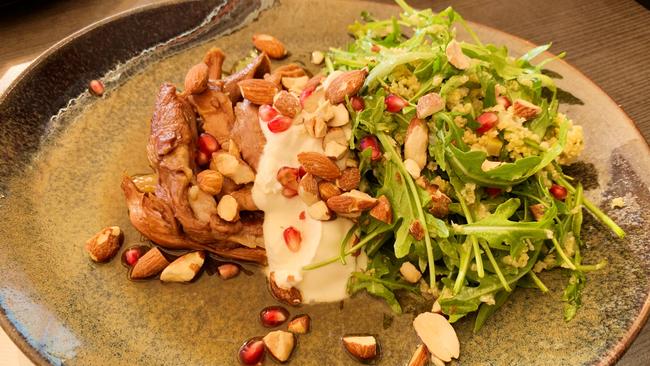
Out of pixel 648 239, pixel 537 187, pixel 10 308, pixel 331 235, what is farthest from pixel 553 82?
pixel 10 308

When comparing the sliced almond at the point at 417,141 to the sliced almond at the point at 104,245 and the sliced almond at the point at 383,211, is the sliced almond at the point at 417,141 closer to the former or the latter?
the sliced almond at the point at 383,211

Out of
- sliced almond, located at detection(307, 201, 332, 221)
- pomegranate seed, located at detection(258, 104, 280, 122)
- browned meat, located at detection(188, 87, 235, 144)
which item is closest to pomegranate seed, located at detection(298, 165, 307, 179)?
sliced almond, located at detection(307, 201, 332, 221)

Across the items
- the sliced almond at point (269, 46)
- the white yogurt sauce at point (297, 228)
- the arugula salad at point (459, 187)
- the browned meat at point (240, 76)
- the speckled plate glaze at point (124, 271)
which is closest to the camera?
the speckled plate glaze at point (124, 271)

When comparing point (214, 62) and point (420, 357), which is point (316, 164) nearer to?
point (420, 357)

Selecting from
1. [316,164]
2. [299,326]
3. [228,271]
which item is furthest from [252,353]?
[316,164]

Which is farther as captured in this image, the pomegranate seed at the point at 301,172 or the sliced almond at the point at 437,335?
the pomegranate seed at the point at 301,172

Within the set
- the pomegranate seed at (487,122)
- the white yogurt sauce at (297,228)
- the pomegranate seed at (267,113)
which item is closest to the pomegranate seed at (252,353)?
the white yogurt sauce at (297,228)

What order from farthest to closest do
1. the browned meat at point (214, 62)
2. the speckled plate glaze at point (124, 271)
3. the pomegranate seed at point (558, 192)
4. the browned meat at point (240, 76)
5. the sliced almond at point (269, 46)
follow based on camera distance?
1. the sliced almond at point (269, 46)
2. the browned meat at point (214, 62)
3. the browned meat at point (240, 76)
4. the pomegranate seed at point (558, 192)
5. the speckled plate glaze at point (124, 271)
